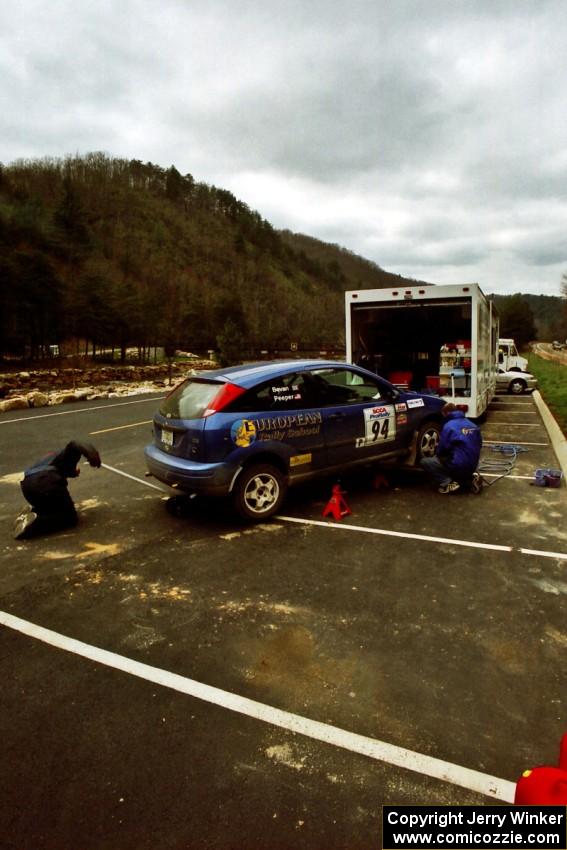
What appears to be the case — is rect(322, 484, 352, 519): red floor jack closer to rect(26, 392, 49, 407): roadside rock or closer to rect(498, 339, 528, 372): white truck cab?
rect(26, 392, 49, 407): roadside rock

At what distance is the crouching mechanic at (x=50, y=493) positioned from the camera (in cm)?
540

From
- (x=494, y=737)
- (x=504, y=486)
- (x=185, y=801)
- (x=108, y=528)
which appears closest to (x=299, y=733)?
(x=185, y=801)

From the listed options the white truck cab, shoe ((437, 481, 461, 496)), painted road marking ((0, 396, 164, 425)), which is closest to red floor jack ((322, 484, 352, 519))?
shoe ((437, 481, 461, 496))

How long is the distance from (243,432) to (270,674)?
2821mm

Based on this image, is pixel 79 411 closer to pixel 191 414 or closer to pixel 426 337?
pixel 426 337

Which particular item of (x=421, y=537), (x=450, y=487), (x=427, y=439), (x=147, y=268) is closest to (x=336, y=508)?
(x=421, y=537)

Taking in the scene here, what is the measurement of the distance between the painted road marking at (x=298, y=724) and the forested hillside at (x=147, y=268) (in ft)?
83.1

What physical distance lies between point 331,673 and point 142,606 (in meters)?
1.67

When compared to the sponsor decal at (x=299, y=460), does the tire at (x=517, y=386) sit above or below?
above

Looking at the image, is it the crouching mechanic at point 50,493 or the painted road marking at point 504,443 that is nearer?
the crouching mechanic at point 50,493

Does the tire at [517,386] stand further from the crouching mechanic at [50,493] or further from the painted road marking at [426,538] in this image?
the crouching mechanic at [50,493]

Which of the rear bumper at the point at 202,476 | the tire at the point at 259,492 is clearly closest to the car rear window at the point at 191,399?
the rear bumper at the point at 202,476

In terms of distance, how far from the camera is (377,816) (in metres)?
2.18

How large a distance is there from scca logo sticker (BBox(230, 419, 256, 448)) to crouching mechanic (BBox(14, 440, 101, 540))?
153 centimetres
